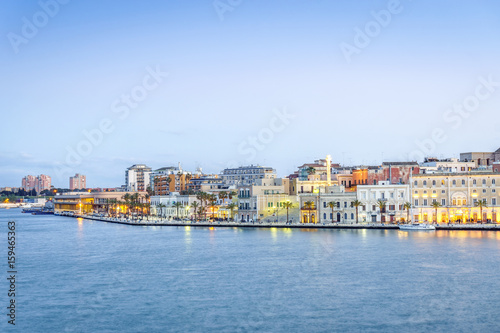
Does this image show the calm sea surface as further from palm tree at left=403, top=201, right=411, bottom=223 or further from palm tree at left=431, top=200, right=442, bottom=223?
palm tree at left=403, top=201, right=411, bottom=223

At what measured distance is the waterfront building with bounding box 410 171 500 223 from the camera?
214 ft

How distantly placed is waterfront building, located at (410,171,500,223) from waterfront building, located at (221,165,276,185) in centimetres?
7638

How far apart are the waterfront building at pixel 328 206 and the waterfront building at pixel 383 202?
1154 millimetres

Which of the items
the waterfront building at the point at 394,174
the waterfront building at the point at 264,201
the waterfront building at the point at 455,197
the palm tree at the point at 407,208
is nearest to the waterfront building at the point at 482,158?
the waterfront building at the point at 394,174

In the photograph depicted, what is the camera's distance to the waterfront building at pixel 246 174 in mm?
143625

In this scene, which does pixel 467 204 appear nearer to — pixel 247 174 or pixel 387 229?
pixel 387 229

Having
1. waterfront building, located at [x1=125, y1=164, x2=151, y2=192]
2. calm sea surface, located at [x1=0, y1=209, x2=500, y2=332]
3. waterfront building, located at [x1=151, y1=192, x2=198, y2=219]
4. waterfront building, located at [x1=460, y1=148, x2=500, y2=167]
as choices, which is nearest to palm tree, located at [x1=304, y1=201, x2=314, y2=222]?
calm sea surface, located at [x1=0, y1=209, x2=500, y2=332]

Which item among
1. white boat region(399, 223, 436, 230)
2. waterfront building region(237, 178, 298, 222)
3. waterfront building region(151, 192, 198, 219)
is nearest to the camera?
white boat region(399, 223, 436, 230)

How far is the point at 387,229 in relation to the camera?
64.9 m

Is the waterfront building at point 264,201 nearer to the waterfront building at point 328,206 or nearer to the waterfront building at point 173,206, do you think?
the waterfront building at point 328,206

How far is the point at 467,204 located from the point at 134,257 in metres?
37.4

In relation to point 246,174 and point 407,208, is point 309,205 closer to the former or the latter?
point 407,208

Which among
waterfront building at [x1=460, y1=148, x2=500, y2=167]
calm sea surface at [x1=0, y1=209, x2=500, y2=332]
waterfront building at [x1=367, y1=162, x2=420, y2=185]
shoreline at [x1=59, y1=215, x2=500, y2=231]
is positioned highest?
waterfront building at [x1=460, y1=148, x2=500, y2=167]

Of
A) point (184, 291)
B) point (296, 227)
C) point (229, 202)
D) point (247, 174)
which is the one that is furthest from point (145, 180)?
point (184, 291)
